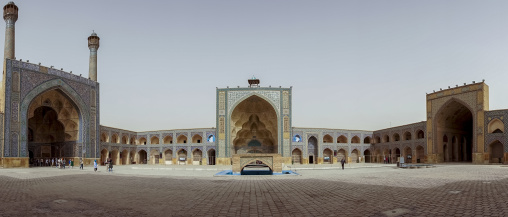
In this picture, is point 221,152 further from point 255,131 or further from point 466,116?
point 466,116

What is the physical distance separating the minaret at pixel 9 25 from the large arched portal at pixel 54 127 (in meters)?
4.23

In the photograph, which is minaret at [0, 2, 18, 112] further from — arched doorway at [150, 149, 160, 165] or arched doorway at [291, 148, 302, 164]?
arched doorway at [291, 148, 302, 164]

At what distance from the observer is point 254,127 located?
135 ft

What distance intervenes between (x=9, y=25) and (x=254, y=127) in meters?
24.8

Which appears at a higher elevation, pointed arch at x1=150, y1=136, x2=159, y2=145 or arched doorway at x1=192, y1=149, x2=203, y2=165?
pointed arch at x1=150, y1=136, x2=159, y2=145

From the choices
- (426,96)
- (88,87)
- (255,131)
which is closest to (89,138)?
(88,87)

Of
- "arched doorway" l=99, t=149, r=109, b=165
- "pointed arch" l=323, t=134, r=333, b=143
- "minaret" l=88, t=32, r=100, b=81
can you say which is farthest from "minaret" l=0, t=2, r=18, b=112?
"pointed arch" l=323, t=134, r=333, b=143

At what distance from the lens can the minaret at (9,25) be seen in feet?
89.8

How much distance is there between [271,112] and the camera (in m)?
39.6

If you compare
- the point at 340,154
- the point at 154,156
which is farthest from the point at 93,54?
the point at 340,154

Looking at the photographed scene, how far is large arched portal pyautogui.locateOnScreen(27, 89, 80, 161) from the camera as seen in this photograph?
3130 centimetres

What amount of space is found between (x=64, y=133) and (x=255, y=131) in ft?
63.5

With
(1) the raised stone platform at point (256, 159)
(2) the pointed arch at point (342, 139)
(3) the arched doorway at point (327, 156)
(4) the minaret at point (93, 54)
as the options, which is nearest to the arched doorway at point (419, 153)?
(3) the arched doorway at point (327, 156)

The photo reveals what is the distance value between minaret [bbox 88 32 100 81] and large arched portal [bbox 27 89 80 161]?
13.0 feet
